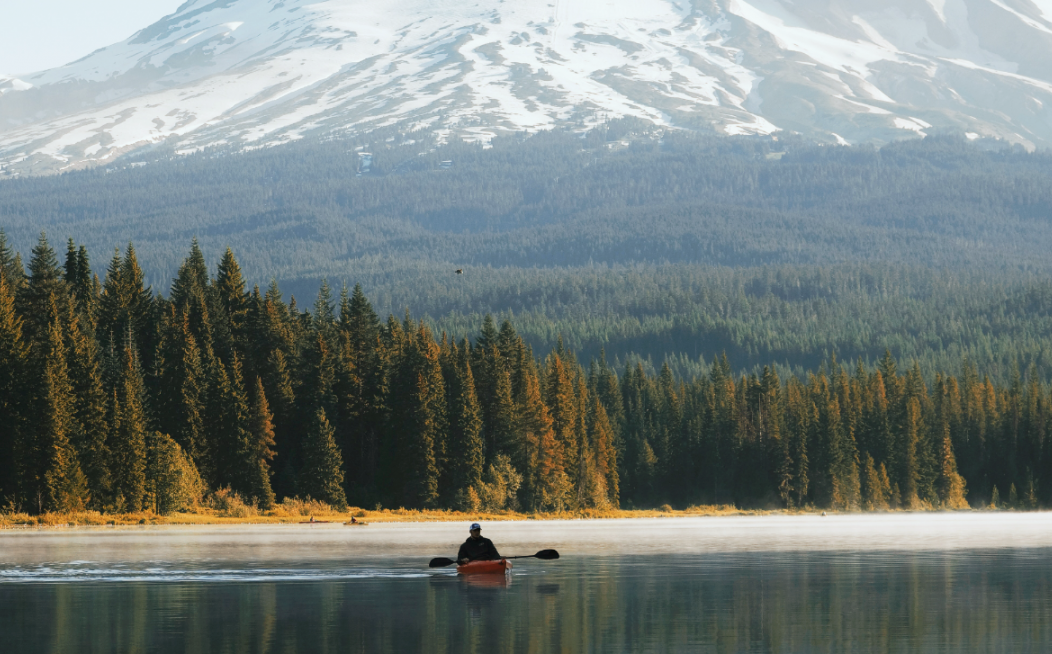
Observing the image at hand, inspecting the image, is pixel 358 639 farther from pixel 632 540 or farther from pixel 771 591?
pixel 632 540

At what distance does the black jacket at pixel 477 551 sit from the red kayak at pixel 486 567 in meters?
0.33

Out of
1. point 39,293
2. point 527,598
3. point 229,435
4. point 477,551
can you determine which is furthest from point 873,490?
point 527,598

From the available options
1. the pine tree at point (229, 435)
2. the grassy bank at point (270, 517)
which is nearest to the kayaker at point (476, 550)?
the grassy bank at point (270, 517)

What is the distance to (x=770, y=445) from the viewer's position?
143125 millimetres

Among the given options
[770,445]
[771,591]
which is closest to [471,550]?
[771,591]

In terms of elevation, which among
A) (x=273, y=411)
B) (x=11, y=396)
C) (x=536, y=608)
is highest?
(x=11, y=396)

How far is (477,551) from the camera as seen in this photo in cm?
4484

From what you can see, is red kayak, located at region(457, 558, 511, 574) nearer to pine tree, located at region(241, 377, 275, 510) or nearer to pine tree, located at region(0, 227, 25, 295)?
pine tree, located at region(241, 377, 275, 510)

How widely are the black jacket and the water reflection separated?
91cm

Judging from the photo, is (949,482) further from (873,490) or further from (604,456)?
(604,456)

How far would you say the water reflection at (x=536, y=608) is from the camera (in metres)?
29.5

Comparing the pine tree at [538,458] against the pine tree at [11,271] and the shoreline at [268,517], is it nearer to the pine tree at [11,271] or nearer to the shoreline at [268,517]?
the shoreline at [268,517]

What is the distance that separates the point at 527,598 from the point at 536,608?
8.26ft

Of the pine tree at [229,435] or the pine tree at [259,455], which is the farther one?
the pine tree at [229,435]
